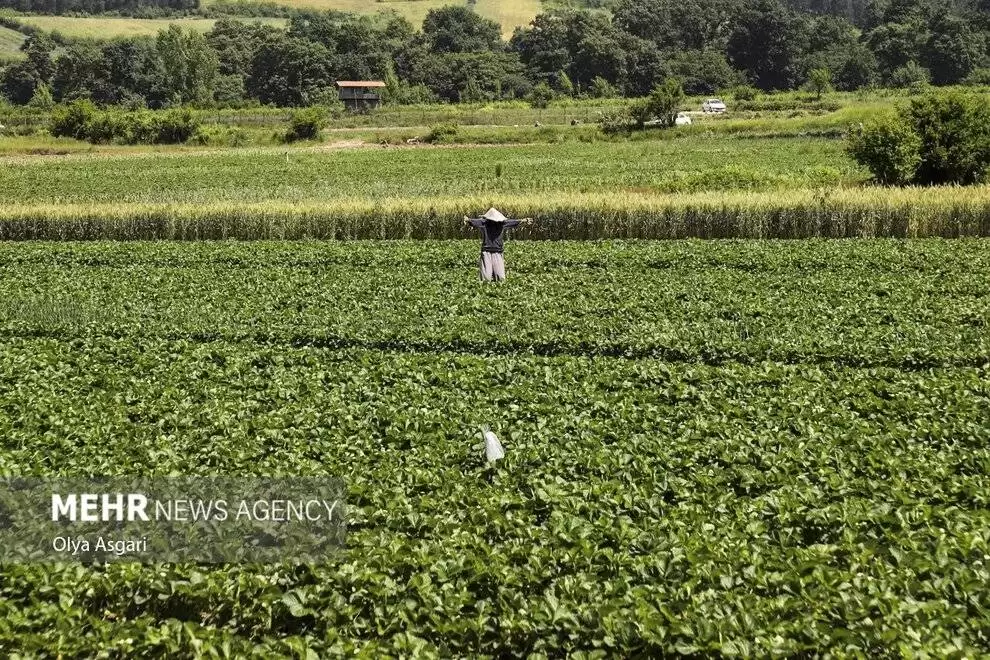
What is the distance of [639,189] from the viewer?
3897 centimetres

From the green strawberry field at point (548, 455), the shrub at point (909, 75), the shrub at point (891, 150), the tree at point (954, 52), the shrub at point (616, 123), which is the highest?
the tree at point (954, 52)

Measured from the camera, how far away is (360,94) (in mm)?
112500

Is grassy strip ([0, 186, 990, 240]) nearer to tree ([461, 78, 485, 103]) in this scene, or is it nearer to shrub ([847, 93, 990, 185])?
shrub ([847, 93, 990, 185])

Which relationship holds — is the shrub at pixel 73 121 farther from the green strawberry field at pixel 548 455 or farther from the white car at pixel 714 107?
the green strawberry field at pixel 548 455

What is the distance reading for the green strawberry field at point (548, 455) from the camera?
664 cm

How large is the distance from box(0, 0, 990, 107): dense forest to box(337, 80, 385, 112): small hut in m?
1.84

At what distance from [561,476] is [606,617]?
271cm

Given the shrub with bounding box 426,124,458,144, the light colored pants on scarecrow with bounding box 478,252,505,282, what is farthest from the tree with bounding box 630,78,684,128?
the light colored pants on scarecrow with bounding box 478,252,505,282

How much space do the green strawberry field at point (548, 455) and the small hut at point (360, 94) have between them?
95.7 m

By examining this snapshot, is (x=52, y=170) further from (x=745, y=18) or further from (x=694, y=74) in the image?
(x=745, y=18)

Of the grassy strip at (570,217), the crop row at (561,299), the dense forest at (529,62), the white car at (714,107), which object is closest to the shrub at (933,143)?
the grassy strip at (570,217)

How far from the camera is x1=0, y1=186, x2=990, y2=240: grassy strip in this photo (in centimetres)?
2794

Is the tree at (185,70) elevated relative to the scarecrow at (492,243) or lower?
elevated

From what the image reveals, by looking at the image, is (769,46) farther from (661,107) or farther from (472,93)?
(661,107)
